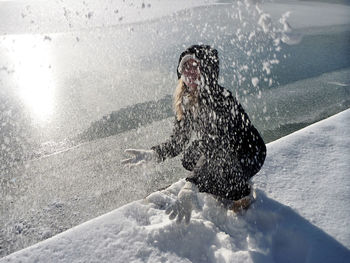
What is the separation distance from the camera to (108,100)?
11.8 feet

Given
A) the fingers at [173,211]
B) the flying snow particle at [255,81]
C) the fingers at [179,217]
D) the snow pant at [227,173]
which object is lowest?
the fingers at [179,217]

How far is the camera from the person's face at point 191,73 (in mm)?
1634

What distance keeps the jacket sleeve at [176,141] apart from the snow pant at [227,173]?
257 mm

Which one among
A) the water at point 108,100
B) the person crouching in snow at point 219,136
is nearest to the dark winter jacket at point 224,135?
the person crouching in snow at point 219,136

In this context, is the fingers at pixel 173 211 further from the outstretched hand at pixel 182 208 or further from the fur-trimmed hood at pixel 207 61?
the fur-trimmed hood at pixel 207 61

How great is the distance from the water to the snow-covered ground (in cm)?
51

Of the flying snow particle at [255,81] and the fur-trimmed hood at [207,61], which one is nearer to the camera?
the fur-trimmed hood at [207,61]

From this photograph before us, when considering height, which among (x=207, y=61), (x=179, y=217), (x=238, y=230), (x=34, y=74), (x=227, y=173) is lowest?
(x=238, y=230)

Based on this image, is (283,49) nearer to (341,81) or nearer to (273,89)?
(341,81)

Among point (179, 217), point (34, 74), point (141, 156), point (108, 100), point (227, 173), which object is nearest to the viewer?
point (179, 217)

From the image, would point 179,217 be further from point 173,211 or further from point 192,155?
point 192,155

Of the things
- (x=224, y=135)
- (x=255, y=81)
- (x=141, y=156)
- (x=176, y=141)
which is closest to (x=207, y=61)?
(x=224, y=135)

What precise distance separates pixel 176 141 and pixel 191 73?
465 millimetres

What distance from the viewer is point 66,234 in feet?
4.81
